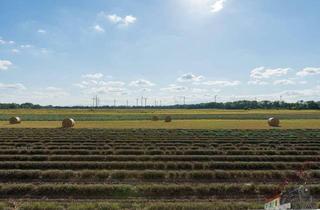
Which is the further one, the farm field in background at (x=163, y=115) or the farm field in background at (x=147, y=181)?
the farm field in background at (x=163, y=115)

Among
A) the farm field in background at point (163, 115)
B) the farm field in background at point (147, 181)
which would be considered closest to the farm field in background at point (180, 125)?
the farm field in background at point (163, 115)

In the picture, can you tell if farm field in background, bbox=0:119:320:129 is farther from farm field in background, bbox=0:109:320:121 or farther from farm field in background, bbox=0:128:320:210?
farm field in background, bbox=0:128:320:210

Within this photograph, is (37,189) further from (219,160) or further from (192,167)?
(219,160)

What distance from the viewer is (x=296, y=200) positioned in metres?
6.23

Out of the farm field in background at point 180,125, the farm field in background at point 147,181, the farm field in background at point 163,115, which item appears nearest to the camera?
the farm field in background at point 147,181

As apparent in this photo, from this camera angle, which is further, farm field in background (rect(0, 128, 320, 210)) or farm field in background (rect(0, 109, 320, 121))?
farm field in background (rect(0, 109, 320, 121))

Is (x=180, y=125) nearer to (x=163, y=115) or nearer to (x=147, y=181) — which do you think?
(x=163, y=115)

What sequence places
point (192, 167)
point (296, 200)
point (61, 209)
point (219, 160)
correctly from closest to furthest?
point (296, 200)
point (61, 209)
point (192, 167)
point (219, 160)

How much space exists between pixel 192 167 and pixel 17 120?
58.7 m

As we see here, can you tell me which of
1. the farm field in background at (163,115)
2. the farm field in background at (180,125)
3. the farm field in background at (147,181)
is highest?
the farm field in background at (163,115)

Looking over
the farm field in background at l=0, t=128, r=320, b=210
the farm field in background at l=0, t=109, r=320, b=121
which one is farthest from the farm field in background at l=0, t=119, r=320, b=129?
the farm field in background at l=0, t=128, r=320, b=210

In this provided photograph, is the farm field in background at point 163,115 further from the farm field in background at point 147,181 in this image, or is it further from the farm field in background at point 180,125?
the farm field in background at point 147,181

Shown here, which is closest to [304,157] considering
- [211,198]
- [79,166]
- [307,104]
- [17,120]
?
[211,198]

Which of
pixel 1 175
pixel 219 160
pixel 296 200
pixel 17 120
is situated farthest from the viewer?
pixel 17 120
